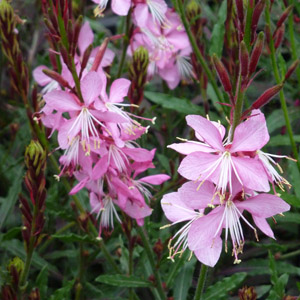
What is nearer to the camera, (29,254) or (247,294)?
(247,294)

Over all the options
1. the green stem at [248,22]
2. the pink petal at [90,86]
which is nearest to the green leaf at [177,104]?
the pink petal at [90,86]

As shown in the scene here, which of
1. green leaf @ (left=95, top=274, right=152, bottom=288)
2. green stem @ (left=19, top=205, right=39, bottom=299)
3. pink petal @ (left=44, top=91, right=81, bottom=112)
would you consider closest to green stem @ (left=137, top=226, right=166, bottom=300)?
green leaf @ (left=95, top=274, right=152, bottom=288)

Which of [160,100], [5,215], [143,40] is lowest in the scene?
[5,215]

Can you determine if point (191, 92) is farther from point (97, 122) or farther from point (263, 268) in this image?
point (97, 122)

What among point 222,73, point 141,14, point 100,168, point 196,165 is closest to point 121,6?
point 141,14

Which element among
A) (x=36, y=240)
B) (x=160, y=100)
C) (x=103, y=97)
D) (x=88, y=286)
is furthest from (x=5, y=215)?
(x=103, y=97)

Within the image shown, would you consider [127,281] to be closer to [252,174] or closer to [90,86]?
[90,86]

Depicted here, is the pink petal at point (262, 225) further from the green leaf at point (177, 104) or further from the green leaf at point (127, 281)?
the green leaf at point (177, 104)
